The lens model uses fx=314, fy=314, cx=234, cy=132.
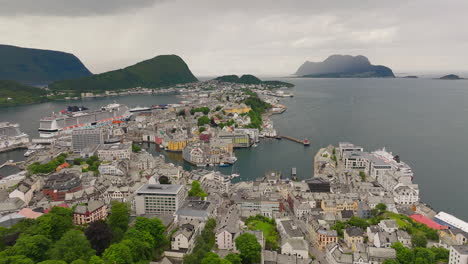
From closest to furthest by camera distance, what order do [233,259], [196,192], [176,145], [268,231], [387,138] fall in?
[233,259] < [268,231] < [196,192] < [176,145] < [387,138]

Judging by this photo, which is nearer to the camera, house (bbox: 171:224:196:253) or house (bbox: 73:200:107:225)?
house (bbox: 171:224:196:253)

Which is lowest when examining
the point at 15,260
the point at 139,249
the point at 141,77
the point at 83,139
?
the point at 139,249

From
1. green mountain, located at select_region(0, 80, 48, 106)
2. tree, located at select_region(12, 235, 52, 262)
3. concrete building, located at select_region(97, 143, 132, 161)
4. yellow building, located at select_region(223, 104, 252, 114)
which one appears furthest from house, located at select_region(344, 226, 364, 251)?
green mountain, located at select_region(0, 80, 48, 106)

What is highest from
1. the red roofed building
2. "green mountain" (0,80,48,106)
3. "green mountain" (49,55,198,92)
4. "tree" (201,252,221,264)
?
"green mountain" (49,55,198,92)

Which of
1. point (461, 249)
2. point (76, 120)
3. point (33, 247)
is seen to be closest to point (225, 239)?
point (33, 247)

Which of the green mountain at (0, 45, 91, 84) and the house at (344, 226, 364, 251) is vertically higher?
the green mountain at (0, 45, 91, 84)

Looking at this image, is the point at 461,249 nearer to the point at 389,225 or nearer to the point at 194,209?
the point at 389,225

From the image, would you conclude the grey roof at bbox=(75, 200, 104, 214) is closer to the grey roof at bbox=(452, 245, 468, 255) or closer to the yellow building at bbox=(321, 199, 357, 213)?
the yellow building at bbox=(321, 199, 357, 213)

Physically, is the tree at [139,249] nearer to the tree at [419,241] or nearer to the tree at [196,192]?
the tree at [196,192]
